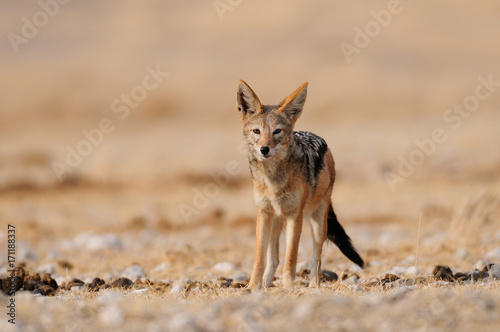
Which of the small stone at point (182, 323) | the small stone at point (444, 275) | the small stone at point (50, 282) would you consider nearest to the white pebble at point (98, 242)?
the small stone at point (50, 282)

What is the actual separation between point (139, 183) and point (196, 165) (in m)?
1.80

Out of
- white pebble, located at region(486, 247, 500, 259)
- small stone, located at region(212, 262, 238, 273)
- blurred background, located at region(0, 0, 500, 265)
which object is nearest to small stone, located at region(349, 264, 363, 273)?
small stone, located at region(212, 262, 238, 273)

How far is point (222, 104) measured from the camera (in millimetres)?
40438

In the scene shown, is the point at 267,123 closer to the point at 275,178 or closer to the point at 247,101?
the point at 247,101

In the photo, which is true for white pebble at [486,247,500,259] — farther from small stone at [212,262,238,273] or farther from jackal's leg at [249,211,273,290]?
jackal's leg at [249,211,273,290]

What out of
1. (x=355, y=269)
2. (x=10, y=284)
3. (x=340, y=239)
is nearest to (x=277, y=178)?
(x=340, y=239)

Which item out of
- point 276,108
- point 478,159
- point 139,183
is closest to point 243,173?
point 139,183

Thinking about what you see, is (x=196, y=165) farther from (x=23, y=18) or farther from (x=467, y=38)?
(x=23, y=18)

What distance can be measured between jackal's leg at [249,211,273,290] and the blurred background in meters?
4.77

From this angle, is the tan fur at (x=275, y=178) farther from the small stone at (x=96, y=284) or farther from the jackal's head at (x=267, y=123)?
the small stone at (x=96, y=284)

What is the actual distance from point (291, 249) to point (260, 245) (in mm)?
311

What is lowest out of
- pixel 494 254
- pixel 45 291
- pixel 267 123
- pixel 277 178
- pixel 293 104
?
pixel 45 291

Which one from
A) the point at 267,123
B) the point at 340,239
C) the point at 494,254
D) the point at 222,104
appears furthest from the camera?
the point at 222,104

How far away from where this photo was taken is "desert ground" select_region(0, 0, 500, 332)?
203 inches
